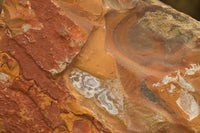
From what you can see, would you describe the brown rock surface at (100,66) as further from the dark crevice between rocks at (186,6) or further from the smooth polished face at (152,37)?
the dark crevice between rocks at (186,6)

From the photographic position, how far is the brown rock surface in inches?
41.1

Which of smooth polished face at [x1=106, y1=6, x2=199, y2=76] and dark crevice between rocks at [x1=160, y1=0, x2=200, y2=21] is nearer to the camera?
smooth polished face at [x1=106, y1=6, x2=199, y2=76]

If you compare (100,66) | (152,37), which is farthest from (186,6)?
(100,66)

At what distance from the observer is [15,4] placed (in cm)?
106

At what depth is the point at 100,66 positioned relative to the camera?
110cm

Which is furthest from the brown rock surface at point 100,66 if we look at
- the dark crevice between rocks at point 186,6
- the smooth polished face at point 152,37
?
the dark crevice between rocks at point 186,6

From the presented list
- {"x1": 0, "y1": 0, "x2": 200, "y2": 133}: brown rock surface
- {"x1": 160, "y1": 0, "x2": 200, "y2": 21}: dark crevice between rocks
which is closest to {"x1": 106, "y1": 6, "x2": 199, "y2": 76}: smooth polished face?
{"x1": 0, "y1": 0, "x2": 200, "y2": 133}: brown rock surface

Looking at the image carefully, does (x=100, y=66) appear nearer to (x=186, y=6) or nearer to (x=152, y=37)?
(x=152, y=37)

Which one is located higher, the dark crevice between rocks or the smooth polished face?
the smooth polished face

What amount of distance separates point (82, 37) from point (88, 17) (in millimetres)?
130

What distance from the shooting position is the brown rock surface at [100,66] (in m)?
1.04

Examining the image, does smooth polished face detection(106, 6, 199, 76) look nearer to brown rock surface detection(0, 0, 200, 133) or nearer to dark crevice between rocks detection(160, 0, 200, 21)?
brown rock surface detection(0, 0, 200, 133)

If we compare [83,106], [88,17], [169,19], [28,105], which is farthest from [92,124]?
[169,19]

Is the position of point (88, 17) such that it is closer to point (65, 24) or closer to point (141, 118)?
point (65, 24)
